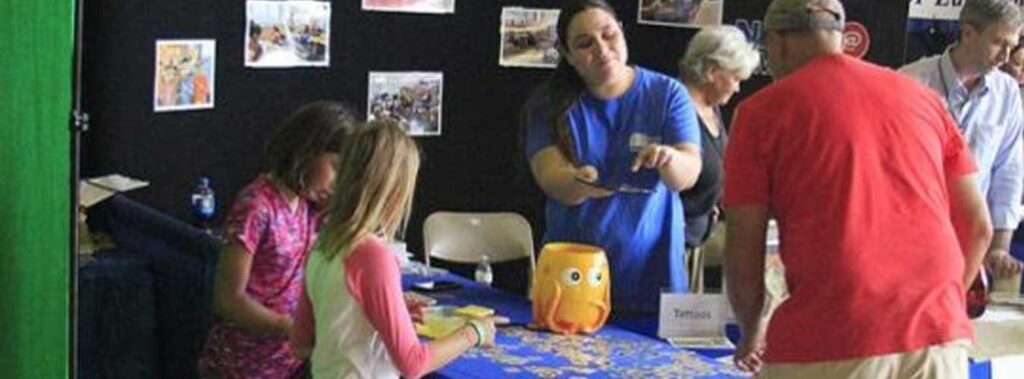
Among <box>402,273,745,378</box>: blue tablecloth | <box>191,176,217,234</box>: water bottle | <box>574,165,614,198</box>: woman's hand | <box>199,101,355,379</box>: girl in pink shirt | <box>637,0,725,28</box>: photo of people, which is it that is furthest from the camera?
<box>637,0,725,28</box>: photo of people

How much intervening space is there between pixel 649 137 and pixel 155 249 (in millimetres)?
1584

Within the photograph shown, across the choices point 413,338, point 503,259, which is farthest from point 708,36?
point 413,338

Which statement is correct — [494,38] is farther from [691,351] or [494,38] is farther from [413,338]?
[413,338]

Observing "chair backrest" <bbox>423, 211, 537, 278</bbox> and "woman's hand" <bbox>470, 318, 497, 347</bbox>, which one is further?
"chair backrest" <bbox>423, 211, 537, 278</bbox>

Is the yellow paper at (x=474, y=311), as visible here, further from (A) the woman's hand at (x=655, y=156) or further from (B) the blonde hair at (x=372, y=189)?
(B) the blonde hair at (x=372, y=189)

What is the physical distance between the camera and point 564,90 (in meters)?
3.11

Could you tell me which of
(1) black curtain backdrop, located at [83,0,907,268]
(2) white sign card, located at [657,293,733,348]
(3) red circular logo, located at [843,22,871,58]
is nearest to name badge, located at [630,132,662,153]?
(2) white sign card, located at [657,293,733,348]

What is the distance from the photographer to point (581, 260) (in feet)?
9.20

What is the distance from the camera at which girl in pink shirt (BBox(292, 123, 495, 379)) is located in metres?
2.23

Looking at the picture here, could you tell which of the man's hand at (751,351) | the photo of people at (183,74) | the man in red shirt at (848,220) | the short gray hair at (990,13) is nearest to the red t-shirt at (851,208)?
the man in red shirt at (848,220)

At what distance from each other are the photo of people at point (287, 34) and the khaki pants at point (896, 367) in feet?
8.26

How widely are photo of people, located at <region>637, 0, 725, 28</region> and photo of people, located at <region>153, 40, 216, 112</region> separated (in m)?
1.67

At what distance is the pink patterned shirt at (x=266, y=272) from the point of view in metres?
2.72

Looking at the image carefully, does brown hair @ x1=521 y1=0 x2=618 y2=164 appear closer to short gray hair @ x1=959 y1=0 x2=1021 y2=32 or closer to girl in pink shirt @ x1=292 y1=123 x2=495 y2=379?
→ girl in pink shirt @ x1=292 y1=123 x2=495 y2=379
